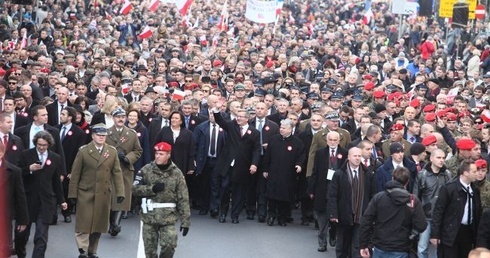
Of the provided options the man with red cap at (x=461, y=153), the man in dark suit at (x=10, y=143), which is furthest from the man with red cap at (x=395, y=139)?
the man in dark suit at (x=10, y=143)

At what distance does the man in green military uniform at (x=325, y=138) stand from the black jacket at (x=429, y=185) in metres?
3.05

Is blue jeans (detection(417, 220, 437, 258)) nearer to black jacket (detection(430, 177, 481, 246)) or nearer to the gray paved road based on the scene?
black jacket (detection(430, 177, 481, 246))

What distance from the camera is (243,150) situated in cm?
1789

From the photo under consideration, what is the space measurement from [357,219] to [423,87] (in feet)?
32.8

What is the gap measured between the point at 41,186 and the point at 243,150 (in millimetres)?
4479

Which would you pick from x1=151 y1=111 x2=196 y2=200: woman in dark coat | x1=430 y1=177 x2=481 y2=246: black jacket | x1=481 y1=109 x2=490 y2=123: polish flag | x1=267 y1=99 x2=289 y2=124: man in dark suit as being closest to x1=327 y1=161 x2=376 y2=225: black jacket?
x1=430 y1=177 x2=481 y2=246: black jacket

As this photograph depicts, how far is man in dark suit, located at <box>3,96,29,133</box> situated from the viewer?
55.8ft

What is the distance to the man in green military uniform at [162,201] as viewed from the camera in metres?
13.1

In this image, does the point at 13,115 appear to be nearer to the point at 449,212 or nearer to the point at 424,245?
the point at 424,245

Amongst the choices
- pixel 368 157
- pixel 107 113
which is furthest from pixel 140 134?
pixel 368 157

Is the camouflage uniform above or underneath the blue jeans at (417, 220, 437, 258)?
above

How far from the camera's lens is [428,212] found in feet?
45.4

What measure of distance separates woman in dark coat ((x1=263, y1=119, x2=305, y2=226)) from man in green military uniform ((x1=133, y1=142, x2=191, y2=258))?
4.43 meters

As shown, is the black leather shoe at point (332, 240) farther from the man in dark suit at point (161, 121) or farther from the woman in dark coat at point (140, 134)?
the man in dark suit at point (161, 121)
